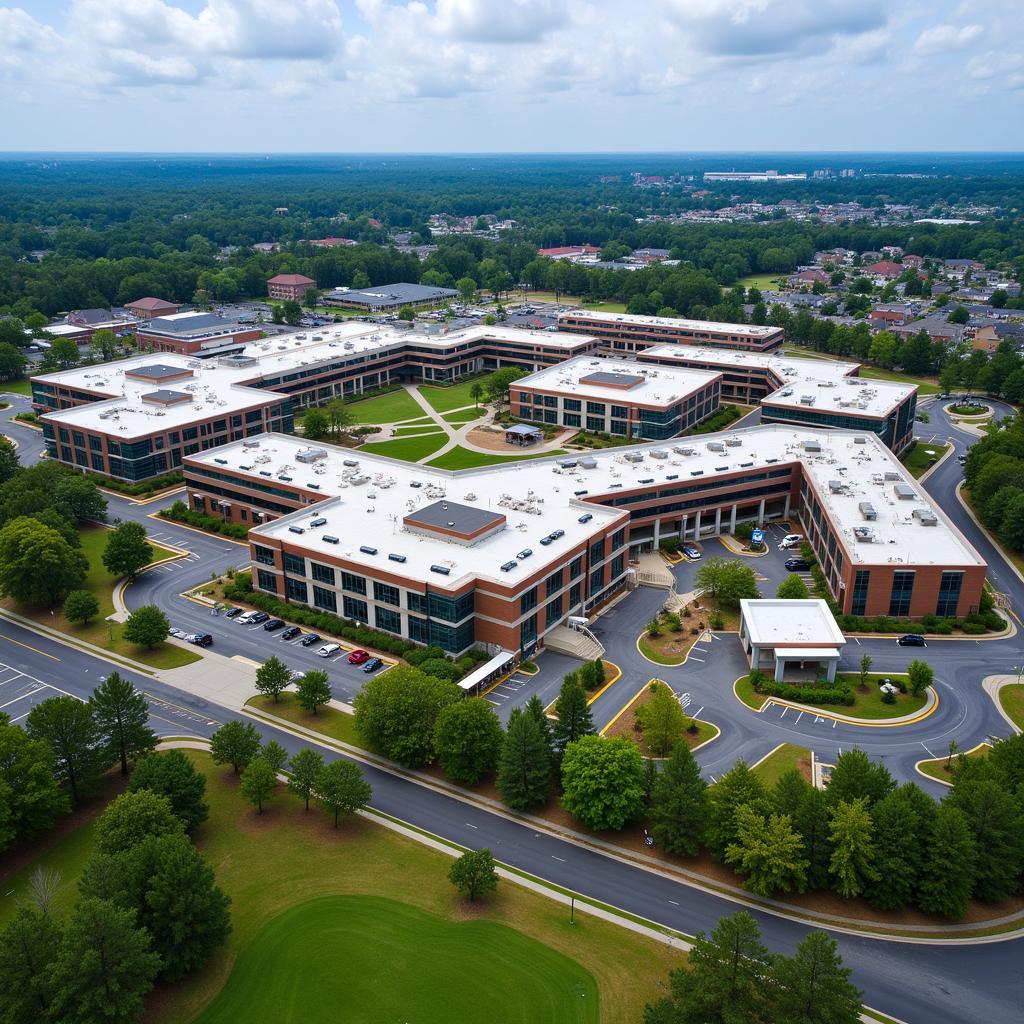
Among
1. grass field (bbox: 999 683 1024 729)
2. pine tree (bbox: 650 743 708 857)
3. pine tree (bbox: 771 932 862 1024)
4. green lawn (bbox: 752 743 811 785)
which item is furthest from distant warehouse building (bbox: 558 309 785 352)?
pine tree (bbox: 771 932 862 1024)

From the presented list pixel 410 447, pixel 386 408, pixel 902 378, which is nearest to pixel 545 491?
pixel 410 447

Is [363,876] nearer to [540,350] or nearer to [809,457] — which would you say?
[809,457]

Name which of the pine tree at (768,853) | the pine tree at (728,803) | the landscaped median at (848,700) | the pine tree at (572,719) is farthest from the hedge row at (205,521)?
the pine tree at (768,853)

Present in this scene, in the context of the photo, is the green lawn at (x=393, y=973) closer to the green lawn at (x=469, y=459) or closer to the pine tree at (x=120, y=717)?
the pine tree at (x=120, y=717)

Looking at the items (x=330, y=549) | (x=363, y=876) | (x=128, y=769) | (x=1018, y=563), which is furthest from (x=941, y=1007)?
(x=1018, y=563)

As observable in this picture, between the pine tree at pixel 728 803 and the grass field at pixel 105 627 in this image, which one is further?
the grass field at pixel 105 627

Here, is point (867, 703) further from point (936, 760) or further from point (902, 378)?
point (902, 378)
